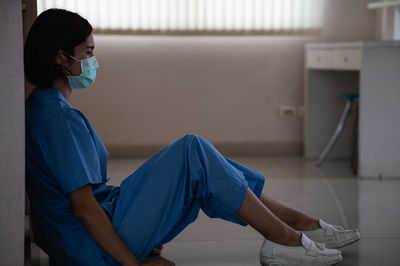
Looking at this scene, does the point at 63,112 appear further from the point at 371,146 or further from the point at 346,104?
the point at 346,104

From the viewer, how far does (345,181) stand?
359 cm

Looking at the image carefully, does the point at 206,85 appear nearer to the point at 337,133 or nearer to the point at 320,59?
the point at 320,59

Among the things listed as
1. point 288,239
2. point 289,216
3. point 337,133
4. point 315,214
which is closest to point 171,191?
point 288,239

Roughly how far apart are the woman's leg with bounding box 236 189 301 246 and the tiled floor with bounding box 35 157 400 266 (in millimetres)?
238

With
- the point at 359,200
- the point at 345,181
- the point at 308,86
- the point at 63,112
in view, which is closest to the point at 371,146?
the point at 345,181

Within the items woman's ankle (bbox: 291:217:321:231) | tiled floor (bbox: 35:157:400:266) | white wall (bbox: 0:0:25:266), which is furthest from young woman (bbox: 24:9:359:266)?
tiled floor (bbox: 35:157:400:266)

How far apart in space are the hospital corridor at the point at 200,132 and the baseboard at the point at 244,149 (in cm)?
1

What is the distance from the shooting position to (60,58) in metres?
1.70

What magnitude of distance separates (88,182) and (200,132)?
10.2ft

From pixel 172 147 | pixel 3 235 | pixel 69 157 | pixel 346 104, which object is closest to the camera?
pixel 3 235

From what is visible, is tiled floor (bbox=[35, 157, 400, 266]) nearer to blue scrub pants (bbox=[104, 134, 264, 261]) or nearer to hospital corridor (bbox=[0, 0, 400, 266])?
hospital corridor (bbox=[0, 0, 400, 266])

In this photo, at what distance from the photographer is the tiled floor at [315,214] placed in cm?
207

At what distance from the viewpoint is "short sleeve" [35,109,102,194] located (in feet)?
5.12

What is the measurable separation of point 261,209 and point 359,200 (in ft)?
4.89
